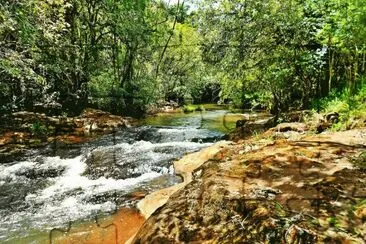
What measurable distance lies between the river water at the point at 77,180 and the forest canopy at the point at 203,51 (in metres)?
2.19

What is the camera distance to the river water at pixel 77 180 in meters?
5.55

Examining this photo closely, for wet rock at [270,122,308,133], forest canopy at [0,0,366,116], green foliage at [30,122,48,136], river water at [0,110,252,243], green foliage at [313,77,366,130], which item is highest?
forest canopy at [0,0,366,116]

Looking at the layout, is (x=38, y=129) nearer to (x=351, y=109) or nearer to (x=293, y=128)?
(x=293, y=128)

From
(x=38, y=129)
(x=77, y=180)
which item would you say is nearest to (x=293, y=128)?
(x=77, y=180)

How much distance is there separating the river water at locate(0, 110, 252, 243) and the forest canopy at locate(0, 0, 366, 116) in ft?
7.19

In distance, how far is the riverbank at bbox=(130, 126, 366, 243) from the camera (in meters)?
2.49

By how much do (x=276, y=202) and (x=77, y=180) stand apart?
17.9 ft

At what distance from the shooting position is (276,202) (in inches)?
115

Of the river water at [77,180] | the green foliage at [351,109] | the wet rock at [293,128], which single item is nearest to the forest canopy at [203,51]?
the green foliage at [351,109]

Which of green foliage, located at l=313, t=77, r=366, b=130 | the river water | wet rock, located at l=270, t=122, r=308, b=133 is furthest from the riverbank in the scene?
wet rock, located at l=270, t=122, r=308, b=133

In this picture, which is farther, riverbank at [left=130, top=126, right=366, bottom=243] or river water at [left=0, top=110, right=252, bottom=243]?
river water at [left=0, top=110, right=252, bottom=243]

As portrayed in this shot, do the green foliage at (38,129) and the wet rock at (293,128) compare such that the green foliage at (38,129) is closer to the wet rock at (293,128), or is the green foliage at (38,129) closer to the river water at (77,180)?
the river water at (77,180)

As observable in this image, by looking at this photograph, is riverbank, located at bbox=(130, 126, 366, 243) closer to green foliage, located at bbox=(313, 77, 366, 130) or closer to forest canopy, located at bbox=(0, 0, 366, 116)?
green foliage, located at bbox=(313, 77, 366, 130)

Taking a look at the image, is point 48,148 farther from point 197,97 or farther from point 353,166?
point 197,97
